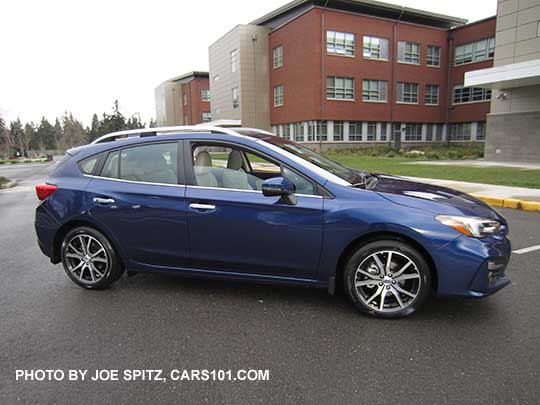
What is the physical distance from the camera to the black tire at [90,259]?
164 inches

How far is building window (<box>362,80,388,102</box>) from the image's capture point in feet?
117

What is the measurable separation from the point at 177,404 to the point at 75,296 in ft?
7.55

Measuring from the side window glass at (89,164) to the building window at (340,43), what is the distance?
32.0m

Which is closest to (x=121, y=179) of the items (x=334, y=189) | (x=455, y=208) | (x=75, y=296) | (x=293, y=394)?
(x=75, y=296)

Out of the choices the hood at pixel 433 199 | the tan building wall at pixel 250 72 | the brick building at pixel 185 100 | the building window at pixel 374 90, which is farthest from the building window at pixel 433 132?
the hood at pixel 433 199

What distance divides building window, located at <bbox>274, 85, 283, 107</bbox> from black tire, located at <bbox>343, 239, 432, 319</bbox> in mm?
36928

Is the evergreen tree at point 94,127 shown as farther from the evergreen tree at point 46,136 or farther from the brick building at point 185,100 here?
the brick building at point 185,100

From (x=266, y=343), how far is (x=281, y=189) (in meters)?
1.28

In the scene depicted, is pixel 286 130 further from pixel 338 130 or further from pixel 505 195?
pixel 505 195

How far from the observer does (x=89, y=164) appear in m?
4.32

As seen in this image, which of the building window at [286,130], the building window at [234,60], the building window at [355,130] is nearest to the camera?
the building window at [355,130]

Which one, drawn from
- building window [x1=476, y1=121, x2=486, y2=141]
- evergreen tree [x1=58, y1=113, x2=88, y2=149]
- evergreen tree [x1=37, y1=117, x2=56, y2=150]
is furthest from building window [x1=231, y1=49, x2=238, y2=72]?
evergreen tree [x1=37, y1=117, x2=56, y2=150]

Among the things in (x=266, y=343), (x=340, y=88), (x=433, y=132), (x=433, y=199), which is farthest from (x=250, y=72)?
(x=266, y=343)

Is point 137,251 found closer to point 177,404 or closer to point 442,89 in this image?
point 177,404
